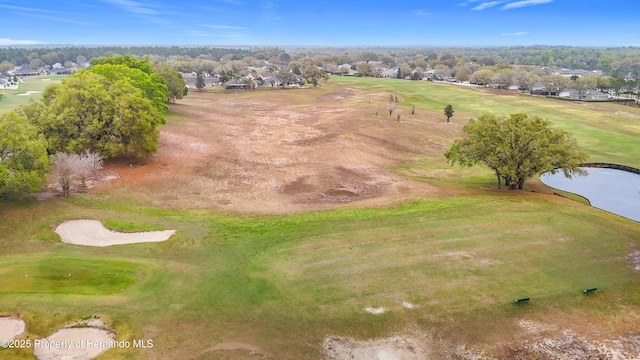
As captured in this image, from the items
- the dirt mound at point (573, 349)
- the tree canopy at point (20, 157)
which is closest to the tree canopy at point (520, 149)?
the dirt mound at point (573, 349)

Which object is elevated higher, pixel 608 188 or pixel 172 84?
pixel 172 84

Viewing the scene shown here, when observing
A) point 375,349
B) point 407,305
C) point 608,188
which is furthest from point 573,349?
point 608,188

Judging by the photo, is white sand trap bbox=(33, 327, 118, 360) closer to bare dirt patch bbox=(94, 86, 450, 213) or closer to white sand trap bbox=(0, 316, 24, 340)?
white sand trap bbox=(0, 316, 24, 340)

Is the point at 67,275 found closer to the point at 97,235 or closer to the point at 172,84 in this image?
the point at 97,235

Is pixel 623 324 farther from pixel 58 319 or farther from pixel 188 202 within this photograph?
pixel 188 202

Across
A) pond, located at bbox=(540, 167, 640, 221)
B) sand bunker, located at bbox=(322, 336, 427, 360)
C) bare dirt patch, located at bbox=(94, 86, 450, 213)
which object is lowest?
sand bunker, located at bbox=(322, 336, 427, 360)

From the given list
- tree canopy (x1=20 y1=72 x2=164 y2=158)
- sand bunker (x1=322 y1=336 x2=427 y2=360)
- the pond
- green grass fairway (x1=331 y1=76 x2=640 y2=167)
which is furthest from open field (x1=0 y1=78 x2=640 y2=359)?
green grass fairway (x1=331 y1=76 x2=640 y2=167)

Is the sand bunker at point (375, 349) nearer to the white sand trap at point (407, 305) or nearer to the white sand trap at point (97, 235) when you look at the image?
the white sand trap at point (407, 305)
